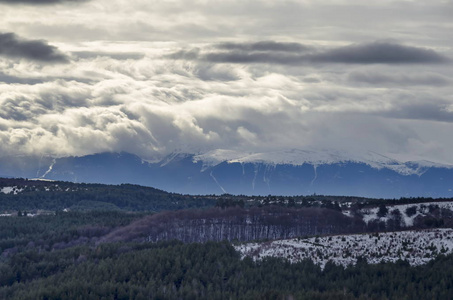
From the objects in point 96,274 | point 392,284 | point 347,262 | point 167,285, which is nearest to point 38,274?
point 96,274

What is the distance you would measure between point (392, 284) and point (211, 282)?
36248mm

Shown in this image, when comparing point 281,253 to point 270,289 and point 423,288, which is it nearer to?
point 270,289

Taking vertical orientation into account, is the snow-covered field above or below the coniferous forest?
above

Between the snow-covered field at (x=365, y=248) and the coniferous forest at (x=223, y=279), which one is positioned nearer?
the coniferous forest at (x=223, y=279)

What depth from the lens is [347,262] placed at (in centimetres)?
14888

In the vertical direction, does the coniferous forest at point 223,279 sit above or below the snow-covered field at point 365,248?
below

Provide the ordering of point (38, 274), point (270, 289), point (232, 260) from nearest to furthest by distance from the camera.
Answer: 1. point (270, 289)
2. point (232, 260)
3. point (38, 274)

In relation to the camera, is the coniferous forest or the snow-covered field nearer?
the coniferous forest

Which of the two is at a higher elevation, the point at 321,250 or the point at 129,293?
the point at 321,250

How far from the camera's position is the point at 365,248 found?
153625mm

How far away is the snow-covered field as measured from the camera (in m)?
147

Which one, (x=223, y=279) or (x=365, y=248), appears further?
(x=223, y=279)

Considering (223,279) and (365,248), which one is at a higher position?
(365,248)

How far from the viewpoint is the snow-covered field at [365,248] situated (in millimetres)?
146875
